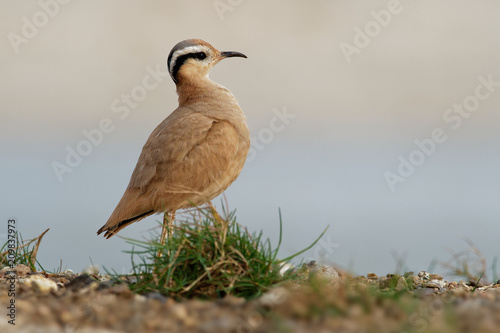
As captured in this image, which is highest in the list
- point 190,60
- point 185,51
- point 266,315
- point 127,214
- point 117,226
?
point 185,51

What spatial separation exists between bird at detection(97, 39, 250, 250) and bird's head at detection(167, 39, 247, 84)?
2.32 feet

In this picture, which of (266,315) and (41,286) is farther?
(41,286)

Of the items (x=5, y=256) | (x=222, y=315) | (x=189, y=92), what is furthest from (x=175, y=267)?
(x=189, y=92)

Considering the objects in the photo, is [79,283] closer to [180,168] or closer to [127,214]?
[127,214]

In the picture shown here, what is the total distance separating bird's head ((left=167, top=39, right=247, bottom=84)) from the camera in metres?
9.35

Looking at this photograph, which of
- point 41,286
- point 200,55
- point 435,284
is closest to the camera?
point 41,286

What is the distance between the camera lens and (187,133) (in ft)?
27.1

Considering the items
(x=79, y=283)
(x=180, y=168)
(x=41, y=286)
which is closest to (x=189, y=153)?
(x=180, y=168)

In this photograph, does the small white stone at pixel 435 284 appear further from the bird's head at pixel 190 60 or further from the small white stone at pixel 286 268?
the bird's head at pixel 190 60

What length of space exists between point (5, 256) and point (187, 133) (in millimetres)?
2972

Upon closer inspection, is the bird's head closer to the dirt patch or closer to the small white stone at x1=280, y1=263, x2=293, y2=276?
the small white stone at x1=280, y1=263, x2=293, y2=276

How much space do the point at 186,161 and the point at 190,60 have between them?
2065mm

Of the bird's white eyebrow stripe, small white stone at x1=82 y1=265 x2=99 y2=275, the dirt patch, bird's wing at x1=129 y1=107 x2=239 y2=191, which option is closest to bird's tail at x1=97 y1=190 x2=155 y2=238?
bird's wing at x1=129 y1=107 x2=239 y2=191

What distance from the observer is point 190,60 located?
9.41 metres
